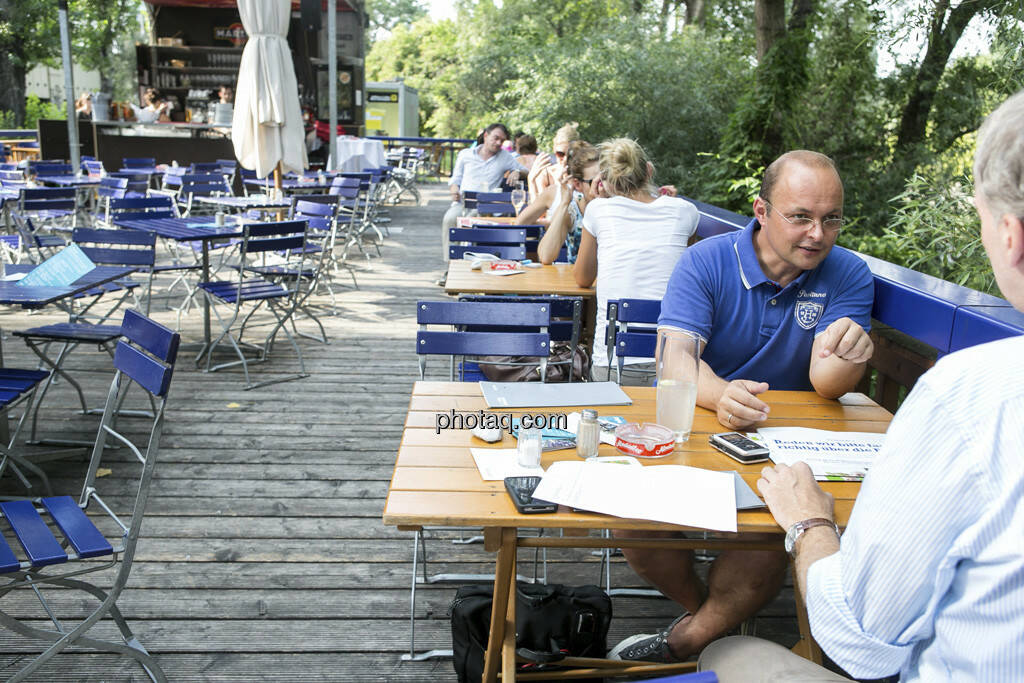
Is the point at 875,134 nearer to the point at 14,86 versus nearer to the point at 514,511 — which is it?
the point at 514,511

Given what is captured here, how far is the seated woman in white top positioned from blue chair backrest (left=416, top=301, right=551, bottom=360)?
0.40m

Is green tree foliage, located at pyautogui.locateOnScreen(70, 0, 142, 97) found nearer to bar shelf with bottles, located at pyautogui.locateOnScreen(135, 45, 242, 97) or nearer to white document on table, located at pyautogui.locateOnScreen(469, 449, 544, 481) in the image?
bar shelf with bottles, located at pyautogui.locateOnScreen(135, 45, 242, 97)

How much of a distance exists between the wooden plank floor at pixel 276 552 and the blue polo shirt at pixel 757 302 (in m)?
0.96

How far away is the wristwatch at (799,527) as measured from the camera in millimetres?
1506

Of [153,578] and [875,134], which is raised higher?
[875,134]

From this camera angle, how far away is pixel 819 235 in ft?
7.89

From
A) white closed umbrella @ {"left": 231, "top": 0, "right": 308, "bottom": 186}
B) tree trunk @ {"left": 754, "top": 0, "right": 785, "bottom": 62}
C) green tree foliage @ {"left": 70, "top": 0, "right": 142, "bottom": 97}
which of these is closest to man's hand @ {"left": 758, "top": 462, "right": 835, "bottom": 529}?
white closed umbrella @ {"left": 231, "top": 0, "right": 308, "bottom": 186}

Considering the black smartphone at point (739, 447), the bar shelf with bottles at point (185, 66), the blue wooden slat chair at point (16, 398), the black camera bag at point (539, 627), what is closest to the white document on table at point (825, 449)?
the black smartphone at point (739, 447)

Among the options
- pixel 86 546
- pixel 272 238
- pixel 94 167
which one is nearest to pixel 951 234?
pixel 86 546

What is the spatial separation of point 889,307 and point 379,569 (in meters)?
1.93

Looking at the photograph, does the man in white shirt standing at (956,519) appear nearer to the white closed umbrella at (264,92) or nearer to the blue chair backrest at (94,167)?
the white closed umbrella at (264,92)

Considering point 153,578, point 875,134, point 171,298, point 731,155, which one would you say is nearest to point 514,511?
point 153,578

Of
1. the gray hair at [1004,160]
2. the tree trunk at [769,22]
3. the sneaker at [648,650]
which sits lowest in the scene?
the sneaker at [648,650]

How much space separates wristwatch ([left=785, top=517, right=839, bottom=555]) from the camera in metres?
1.51
